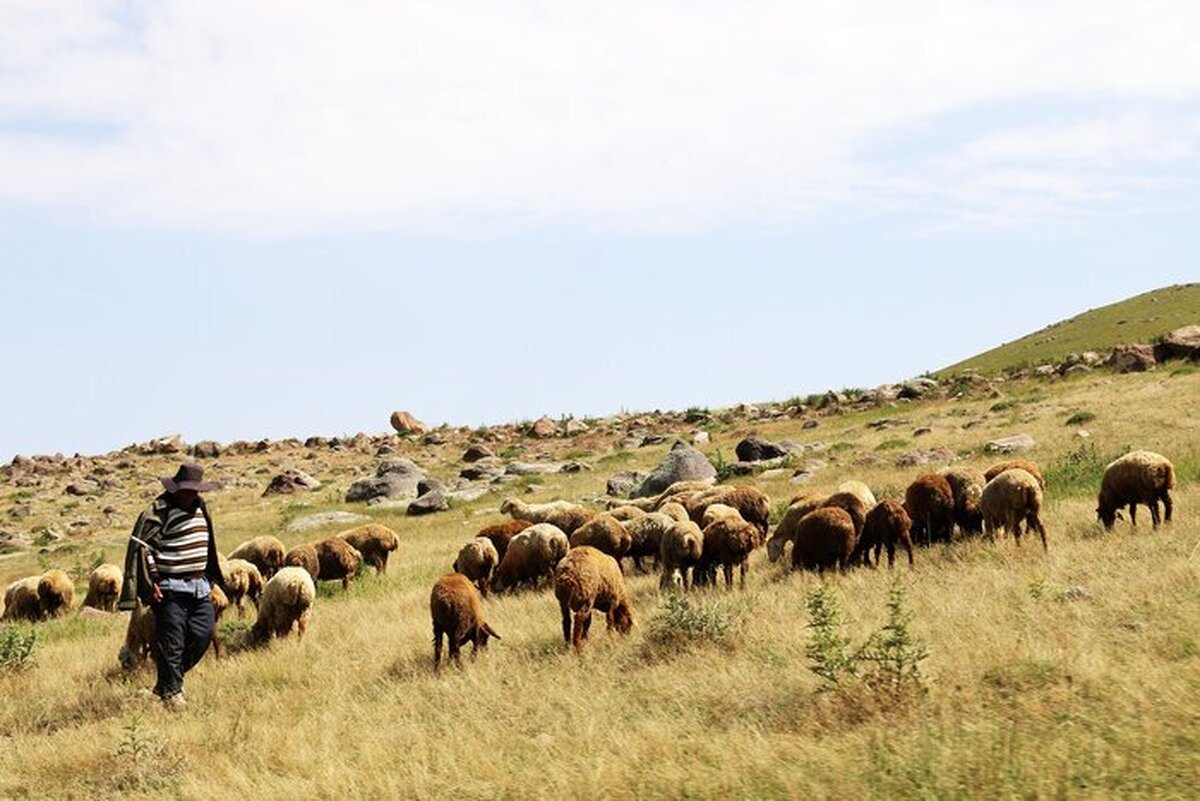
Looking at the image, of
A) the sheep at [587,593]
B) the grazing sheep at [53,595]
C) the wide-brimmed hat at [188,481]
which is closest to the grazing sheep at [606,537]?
the sheep at [587,593]

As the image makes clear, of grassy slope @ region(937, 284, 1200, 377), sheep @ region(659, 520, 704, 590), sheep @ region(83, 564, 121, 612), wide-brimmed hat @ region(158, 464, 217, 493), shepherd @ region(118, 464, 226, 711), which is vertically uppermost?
grassy slope @ region(937, 284, 1200, 377)

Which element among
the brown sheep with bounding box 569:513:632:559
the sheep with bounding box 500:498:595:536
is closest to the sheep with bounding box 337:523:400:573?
the sheep with bounding box 500:498:595:536

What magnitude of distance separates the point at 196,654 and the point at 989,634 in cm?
821

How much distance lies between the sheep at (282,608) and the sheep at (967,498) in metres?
10.0

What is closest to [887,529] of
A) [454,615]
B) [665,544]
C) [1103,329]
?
[665,544]

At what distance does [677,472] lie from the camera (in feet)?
93.4

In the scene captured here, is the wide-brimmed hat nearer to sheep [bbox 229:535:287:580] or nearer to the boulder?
sheep [bbox 229:535:287:580]

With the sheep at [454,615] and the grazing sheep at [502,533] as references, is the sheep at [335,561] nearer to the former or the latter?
the grazing sheep at [502,533]

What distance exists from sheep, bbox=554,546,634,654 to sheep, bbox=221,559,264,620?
739cm

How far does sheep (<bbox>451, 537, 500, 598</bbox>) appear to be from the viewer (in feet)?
54.1

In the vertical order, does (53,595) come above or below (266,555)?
below

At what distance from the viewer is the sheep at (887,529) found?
1449 centimetres

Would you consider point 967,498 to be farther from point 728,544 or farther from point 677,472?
point 677,472

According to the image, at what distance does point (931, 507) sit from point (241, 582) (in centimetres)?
1151
